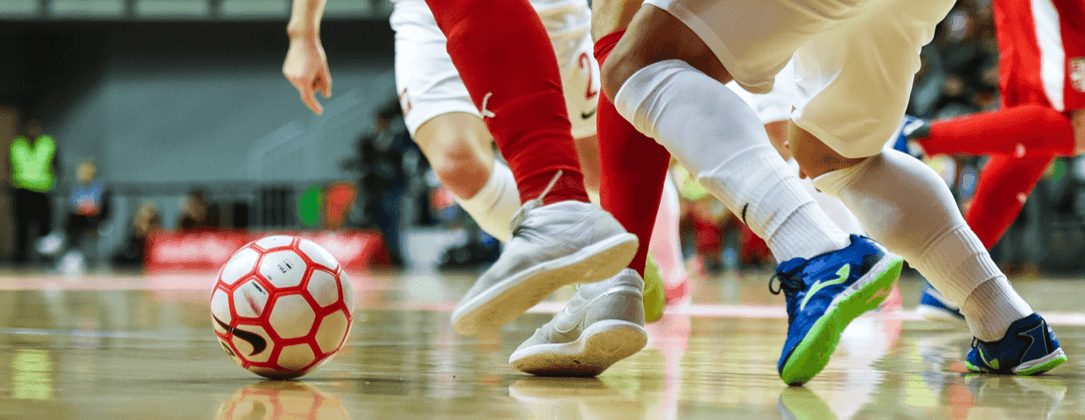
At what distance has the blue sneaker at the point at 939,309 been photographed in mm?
2908

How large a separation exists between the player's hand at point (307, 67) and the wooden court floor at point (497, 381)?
602 millimetres

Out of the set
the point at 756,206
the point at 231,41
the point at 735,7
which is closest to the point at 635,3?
the point at 735,7

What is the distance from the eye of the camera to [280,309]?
62.4 inches

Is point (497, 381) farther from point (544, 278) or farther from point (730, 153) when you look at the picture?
point (730, 153)

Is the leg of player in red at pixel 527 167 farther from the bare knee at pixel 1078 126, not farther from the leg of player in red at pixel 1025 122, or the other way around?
the bare knee at pixel 1078 126

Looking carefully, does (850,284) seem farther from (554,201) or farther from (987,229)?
(987,229)

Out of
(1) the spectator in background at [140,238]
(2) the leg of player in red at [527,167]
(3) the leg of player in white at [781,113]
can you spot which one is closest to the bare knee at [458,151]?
(3) the leg of player in white at [781,113]

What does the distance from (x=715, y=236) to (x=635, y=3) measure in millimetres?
8941

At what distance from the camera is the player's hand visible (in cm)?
223

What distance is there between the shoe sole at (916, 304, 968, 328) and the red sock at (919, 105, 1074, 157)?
528mm

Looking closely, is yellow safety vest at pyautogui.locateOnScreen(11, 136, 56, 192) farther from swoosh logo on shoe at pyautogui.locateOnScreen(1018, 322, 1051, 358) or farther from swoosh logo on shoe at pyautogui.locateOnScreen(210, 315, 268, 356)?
swoosh logo on shoe at pyautogui.locateOnScreen(1018, 322, 1051, 358)

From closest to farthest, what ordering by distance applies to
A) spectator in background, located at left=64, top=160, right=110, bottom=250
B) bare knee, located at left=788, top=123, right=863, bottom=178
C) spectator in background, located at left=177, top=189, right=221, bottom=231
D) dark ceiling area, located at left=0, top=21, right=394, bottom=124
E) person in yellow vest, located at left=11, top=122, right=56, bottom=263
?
1. bare knee, located at left=788, top=123, right=863, bottom=178
2. spectator in background, located at left=177, top=189, right=221, bottom=231
3. spectator in background, located at left=64, top=160, right=110, bottom=250
4. person in yellow vest, located at left=11, top=122, right=56, bottom=263
5. dark ceiling area, located at left=0, top=21, right=394, bottom=124

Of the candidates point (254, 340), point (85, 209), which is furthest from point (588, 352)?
point (85, 209)

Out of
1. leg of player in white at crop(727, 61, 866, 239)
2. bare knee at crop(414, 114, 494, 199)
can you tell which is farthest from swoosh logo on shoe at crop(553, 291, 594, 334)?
leg of player in white at crop(727, 61, 866, 239)
